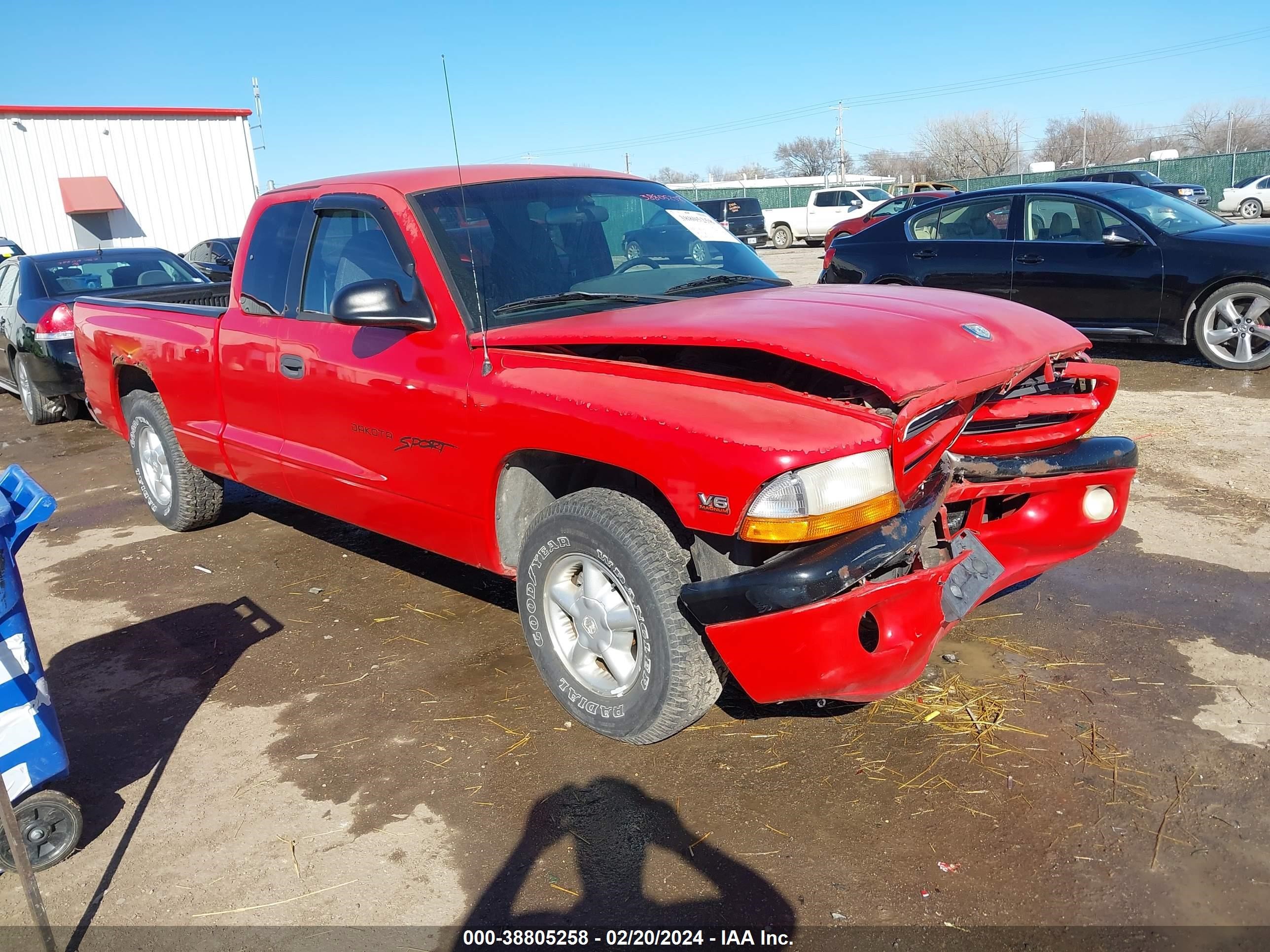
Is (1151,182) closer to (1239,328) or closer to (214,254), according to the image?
(1239,328)

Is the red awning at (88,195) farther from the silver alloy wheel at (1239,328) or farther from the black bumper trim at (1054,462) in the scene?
the black bumper trim at (1054,462)

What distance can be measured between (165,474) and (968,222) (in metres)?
7.34

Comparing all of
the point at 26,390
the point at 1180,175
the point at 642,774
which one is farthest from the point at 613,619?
the point at 1180,175

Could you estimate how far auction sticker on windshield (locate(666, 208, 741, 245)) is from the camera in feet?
14.3

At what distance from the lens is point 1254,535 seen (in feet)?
15.9

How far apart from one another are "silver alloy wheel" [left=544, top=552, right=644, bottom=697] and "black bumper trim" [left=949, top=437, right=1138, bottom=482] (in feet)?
3.74

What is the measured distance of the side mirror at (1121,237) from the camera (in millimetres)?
8422

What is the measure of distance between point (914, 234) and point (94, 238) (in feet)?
96.1

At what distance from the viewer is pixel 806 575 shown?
2609 mm

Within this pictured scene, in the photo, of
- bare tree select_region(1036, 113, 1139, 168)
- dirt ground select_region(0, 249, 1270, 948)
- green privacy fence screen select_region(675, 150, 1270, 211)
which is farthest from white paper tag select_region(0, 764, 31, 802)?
bare tree select_region(1036, 113, 1139, 168)

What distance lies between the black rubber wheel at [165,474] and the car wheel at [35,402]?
14.7 feet

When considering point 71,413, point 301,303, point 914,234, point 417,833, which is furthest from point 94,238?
point 417,833

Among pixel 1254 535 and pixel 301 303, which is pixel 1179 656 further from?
pixel 301 303

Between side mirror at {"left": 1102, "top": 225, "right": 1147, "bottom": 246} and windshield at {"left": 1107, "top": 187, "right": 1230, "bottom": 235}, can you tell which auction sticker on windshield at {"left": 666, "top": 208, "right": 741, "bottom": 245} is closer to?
side mirror at {"left": 1102, "top": 225, "right": 1147, "bottom": 246}
